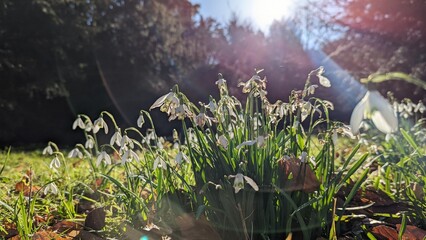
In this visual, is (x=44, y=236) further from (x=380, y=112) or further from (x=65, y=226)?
(x=380, y=112)

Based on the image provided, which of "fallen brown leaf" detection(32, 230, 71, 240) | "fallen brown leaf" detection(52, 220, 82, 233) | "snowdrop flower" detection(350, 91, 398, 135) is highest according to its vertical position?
"snowdrop flower" detection(350, 91, 398, 135)

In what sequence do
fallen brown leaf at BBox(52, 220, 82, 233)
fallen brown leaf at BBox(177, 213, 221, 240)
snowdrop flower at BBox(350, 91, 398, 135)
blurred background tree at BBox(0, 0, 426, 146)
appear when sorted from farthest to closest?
blurred background tree at BBox(0, 0, 426, 146), fallen brown leaf at BBox(52, 220, 82, 233), fallen brown leaf at BBox(177, 213, 221, 240), snowdrop flower at BBox(350, 91, 398, 135)

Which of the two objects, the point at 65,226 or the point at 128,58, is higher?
the point at 128,58

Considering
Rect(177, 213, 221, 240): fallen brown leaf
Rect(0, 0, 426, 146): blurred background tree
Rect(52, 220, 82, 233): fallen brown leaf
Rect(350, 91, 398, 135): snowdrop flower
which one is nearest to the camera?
Rect(350, 91, 398, 135): snowdrop flower

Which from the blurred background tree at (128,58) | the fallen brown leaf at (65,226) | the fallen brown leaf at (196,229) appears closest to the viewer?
the fallen brown leaf at (196,229)

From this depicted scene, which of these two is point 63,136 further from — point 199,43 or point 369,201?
point 369,201

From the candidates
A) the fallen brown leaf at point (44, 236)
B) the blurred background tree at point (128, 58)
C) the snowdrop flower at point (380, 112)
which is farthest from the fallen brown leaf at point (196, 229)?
the blurred background tree at point (128, 58)

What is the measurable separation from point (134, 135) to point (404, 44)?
695cm

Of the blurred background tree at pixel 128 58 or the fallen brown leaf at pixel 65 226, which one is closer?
the fallen brown leaf at pixel 65 226

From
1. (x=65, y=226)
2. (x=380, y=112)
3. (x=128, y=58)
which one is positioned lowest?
(x=65, y=226)

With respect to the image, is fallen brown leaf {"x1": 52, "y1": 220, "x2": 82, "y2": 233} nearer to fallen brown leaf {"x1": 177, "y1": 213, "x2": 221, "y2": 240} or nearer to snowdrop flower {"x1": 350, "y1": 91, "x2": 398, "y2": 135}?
fallen brown leaf {"x1": 177, "y1": 213, "x2": 221, "y2": 240}

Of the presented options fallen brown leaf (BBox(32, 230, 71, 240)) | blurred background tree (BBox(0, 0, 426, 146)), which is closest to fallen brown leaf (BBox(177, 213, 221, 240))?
fallen brown leaf (BBox(32, 230, 71, 240))


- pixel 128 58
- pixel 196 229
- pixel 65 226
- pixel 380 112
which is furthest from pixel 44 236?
pixel 128 58

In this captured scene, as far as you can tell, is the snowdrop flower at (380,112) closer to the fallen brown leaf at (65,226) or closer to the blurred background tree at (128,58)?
the fallen brown leaf at (65,226)
